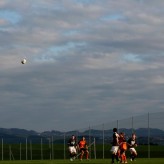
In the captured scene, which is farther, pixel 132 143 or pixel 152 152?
pixel 152 152

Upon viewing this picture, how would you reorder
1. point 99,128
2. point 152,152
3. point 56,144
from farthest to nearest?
point 56,144 < point 152,152 < point 99,128

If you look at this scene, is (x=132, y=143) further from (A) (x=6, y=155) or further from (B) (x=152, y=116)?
(A) (x=6, y=155)

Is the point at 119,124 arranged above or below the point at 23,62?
below

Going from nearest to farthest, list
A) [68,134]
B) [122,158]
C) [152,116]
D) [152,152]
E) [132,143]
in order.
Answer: [122,158] → [132,143] → [152,116] → [152,152] → [68,134]

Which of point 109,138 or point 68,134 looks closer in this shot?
point 109,138

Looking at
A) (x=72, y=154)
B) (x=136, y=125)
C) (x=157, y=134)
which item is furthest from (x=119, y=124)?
(x=72, y=154)

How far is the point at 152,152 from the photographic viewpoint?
7212 cm

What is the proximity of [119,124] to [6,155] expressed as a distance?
80.6 ft

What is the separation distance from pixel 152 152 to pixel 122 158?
34.7 metres

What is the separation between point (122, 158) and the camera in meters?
38.1

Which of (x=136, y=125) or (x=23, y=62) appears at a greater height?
(x=23, y=62)

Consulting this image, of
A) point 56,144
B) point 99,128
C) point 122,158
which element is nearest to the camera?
point 122,158

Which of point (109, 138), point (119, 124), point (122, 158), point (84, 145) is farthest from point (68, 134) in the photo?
point (122, 158)

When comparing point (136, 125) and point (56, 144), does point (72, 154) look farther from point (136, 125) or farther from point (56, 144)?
point (56, 144)
